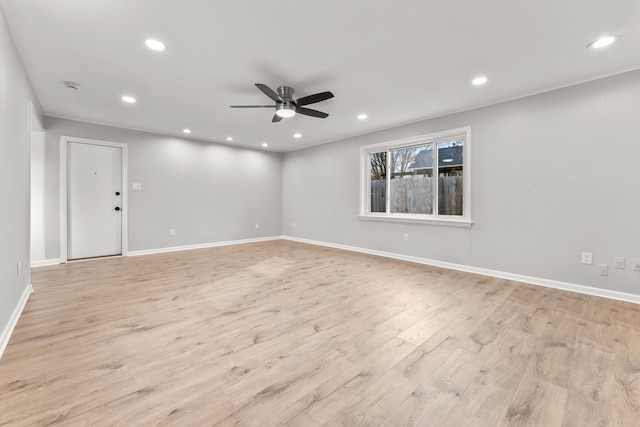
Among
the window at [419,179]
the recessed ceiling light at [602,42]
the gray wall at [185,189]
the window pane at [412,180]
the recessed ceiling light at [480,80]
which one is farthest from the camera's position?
the window pane at [412,180]

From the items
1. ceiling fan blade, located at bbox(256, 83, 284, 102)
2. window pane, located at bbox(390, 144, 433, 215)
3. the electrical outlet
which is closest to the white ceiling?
ceiling fan blade, located at bbox(256, 83, 284, 102)

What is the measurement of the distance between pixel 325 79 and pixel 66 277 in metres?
4.42

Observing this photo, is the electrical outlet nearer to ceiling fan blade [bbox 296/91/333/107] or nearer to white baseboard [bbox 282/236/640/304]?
white baseboard [bbox 282/236/640/304]

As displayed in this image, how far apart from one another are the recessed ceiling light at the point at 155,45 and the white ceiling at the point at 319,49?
7 centimetres

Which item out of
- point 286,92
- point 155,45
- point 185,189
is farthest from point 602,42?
point 185,189

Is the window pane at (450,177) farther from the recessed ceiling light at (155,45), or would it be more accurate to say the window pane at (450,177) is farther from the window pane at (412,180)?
the recessed ceiling light at (155,45)

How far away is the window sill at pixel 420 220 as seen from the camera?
13.4 feet

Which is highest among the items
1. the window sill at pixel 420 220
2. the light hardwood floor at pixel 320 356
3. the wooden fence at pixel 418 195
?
the wooden fence at pixel 418 195

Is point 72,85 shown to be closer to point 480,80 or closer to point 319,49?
point 319,49

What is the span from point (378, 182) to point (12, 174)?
506 cm

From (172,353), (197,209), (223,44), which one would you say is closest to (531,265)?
(172,353)

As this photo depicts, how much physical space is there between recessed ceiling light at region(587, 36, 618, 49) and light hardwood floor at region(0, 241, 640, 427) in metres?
2.51

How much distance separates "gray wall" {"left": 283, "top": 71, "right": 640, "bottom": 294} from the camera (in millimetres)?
2891

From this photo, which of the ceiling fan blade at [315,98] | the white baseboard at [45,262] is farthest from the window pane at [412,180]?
the white baseboard at [45,262]
